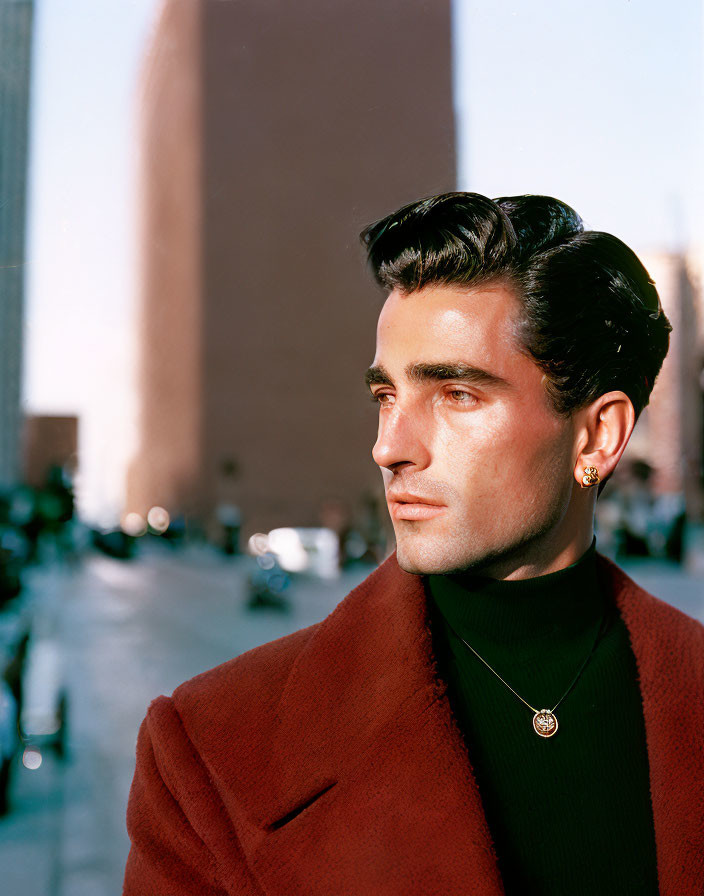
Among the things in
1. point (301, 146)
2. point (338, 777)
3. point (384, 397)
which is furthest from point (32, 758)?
point (384, 397)

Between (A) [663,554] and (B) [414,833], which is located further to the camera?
(A) [663,554]

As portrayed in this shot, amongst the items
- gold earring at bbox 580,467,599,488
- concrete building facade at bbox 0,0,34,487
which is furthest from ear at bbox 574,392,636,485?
concrete building facade at bbox 0,0,34,487

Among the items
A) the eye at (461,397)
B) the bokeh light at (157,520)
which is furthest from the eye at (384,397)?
the bokeh light at (157,520)

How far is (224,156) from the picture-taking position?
274cm

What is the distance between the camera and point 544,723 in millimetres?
1688

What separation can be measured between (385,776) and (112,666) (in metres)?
8.85

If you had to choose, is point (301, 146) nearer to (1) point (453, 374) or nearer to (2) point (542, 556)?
Answer: (1) point (453, 374)

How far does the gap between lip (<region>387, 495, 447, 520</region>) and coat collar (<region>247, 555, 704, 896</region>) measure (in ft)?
0.65

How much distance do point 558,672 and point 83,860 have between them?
12.4 feet

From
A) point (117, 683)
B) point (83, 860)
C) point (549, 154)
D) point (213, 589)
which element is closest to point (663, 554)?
point (213, 589)

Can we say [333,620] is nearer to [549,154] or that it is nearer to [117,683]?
[549,154]

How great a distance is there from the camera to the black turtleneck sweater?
1587mm

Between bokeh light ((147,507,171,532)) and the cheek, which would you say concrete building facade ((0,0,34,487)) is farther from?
bokeh light ((147,507,171,532))

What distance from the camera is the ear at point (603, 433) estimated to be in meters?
1.72
